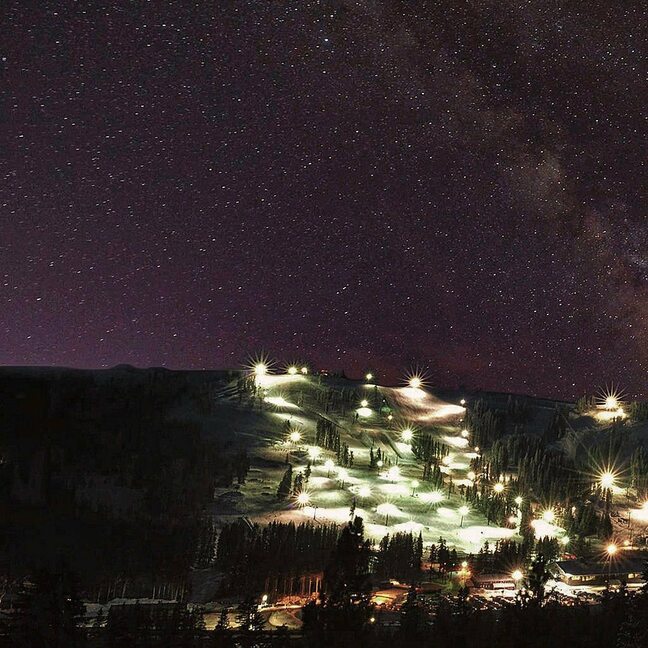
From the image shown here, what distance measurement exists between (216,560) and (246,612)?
4131 centimetres

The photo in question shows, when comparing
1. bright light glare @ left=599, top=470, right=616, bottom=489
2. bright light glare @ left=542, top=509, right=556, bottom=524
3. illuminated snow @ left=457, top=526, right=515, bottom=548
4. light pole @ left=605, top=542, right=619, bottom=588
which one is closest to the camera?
light pole @ left=605, top=542, right=619, bottom=588

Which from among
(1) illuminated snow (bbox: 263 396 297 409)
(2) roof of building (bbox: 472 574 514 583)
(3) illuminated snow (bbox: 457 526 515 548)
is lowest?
(2) roof of building (bbox: 472 574 514 583)

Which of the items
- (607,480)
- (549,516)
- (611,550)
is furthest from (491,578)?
(607,480)

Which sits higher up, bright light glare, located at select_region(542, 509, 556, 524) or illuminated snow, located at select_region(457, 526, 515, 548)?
bright light glare, located at select_region(542, 509, 556, 524)

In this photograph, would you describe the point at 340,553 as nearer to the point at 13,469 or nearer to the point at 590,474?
the point at 13,469

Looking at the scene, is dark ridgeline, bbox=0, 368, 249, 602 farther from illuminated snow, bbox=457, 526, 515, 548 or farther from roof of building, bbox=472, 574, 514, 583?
illuminated snow, bbox=457, 526, 515, 548

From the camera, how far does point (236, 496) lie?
11838 cm

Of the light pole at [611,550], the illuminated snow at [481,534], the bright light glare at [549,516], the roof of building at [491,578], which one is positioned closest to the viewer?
the roof of building at [491,578]

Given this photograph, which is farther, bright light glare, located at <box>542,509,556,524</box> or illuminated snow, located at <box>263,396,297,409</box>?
illuminated snow, located at <box>263,396,297,409</box>

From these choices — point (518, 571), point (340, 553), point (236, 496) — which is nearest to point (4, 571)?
point (236, 496)

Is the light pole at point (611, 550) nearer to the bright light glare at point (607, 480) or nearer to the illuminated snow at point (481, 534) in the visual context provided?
the illuminated snow at point (481, 534)

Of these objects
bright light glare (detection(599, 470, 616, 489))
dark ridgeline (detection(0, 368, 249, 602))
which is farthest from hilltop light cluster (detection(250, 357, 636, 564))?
dark ridgeline (detection(0, 368, 249, 602))

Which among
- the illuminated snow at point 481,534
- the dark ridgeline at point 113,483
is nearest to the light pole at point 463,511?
the illuminated snow at point 481,534

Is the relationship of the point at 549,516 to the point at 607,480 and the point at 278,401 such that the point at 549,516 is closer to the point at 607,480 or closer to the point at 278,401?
the point at 607,480
